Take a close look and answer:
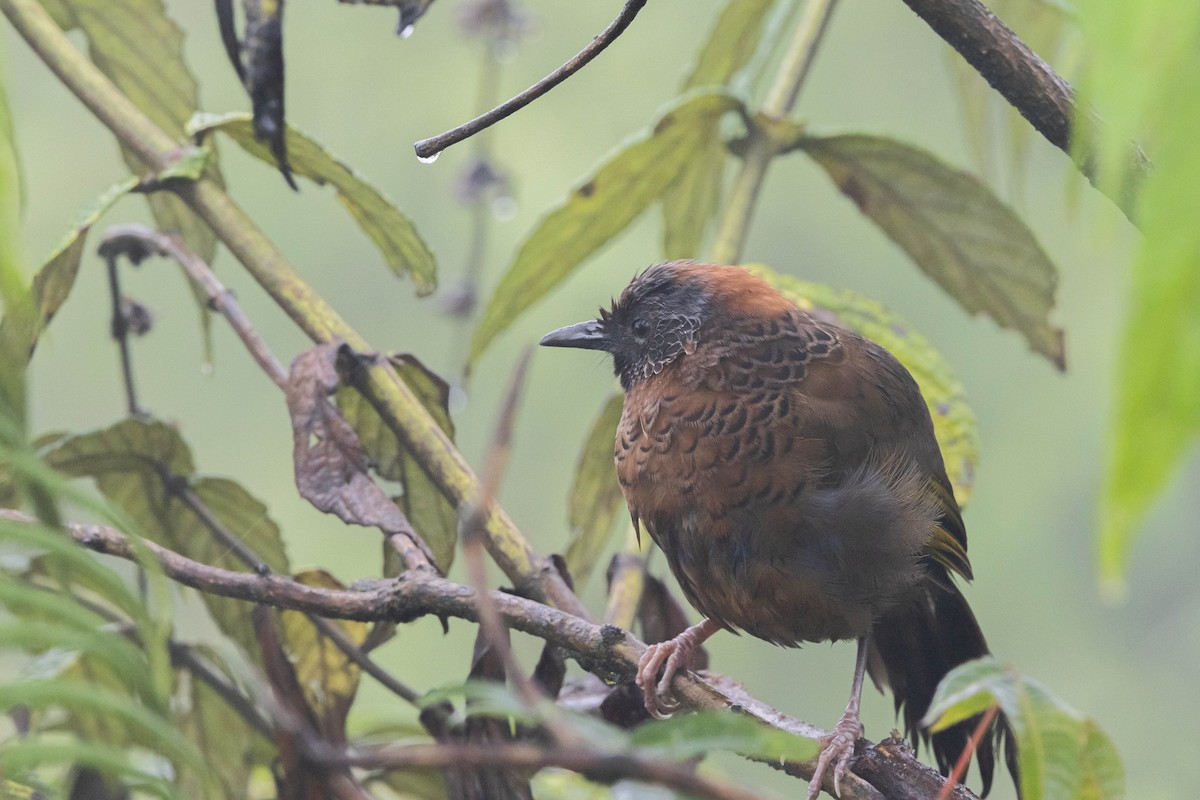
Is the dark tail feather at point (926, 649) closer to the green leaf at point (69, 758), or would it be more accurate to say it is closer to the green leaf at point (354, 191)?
the green leaf at point (354, 191)

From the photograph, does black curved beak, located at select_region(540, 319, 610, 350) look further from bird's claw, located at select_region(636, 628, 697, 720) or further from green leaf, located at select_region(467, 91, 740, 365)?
bird's claw, located at select_region(636, 628, 697, 720)

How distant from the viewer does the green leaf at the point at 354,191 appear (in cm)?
167

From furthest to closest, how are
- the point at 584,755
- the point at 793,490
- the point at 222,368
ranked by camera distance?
1. the point at 222,368
2. the point at 793,490
3. the point at 584,755

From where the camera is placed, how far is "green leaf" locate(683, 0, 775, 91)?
2123 millimetres

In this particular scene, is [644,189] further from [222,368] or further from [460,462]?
[222,368]

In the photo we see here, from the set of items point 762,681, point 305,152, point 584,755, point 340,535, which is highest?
point 305,152

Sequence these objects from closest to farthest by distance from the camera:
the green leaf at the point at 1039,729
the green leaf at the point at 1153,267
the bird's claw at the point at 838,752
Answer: the green leaf at the point at 1153,267
the green leaf at the point at 1039,729
the bird's claw at the point at 838,752

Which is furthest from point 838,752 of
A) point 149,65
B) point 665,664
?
point 149,65

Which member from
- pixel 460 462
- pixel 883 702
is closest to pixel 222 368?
pixel 883 702

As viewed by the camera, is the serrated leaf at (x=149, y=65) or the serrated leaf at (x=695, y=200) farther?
the serrated leaf at (x=695, y=200)

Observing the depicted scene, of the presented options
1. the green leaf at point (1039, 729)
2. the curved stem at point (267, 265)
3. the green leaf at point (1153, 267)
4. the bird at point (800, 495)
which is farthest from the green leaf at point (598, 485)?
the green leaf at point (1153, 267)

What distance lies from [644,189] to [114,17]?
0.85 meters

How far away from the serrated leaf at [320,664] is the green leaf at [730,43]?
112 centimetres

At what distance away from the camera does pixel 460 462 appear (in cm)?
165
